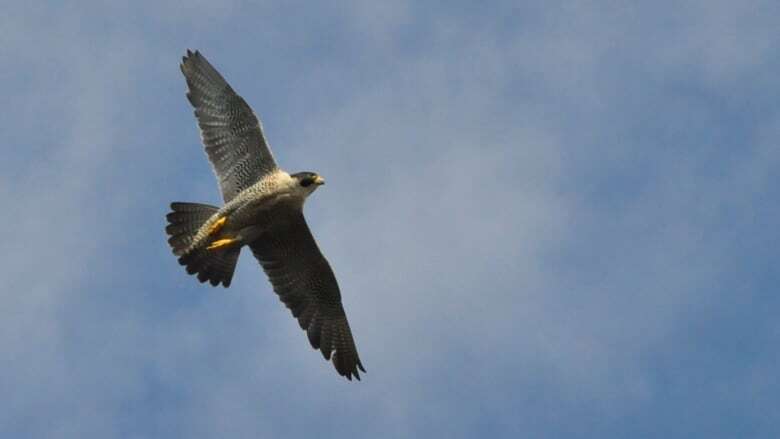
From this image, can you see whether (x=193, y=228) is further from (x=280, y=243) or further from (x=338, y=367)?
(x=338, y=367)

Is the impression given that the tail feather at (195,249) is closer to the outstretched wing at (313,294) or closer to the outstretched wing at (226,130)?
the outstretched wing at (226,130)

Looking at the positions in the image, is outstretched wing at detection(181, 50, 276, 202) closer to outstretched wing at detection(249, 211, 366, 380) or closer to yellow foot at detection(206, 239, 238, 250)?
yellow foot at detection(206, 239, 238, 250)

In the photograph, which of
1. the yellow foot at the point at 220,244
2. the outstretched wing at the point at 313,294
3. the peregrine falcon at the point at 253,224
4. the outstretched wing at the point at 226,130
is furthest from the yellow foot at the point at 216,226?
the outstretched wing at the point at 313,294

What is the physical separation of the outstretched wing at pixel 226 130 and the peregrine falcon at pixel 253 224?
0.02 metres

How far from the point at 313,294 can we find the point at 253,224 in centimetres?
176

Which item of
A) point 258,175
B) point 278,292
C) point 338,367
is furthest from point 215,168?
point 338,367

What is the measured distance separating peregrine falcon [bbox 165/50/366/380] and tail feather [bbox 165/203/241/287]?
0.02 meters

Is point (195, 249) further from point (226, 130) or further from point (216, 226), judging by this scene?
point (226, 130)

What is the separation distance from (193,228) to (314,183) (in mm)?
2043

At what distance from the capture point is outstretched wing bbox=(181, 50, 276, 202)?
23.3m

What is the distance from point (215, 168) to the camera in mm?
23484

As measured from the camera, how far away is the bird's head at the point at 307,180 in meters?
22.7

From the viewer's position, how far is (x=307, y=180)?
22703mm

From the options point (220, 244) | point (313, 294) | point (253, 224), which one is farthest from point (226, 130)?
point (313, 294)
